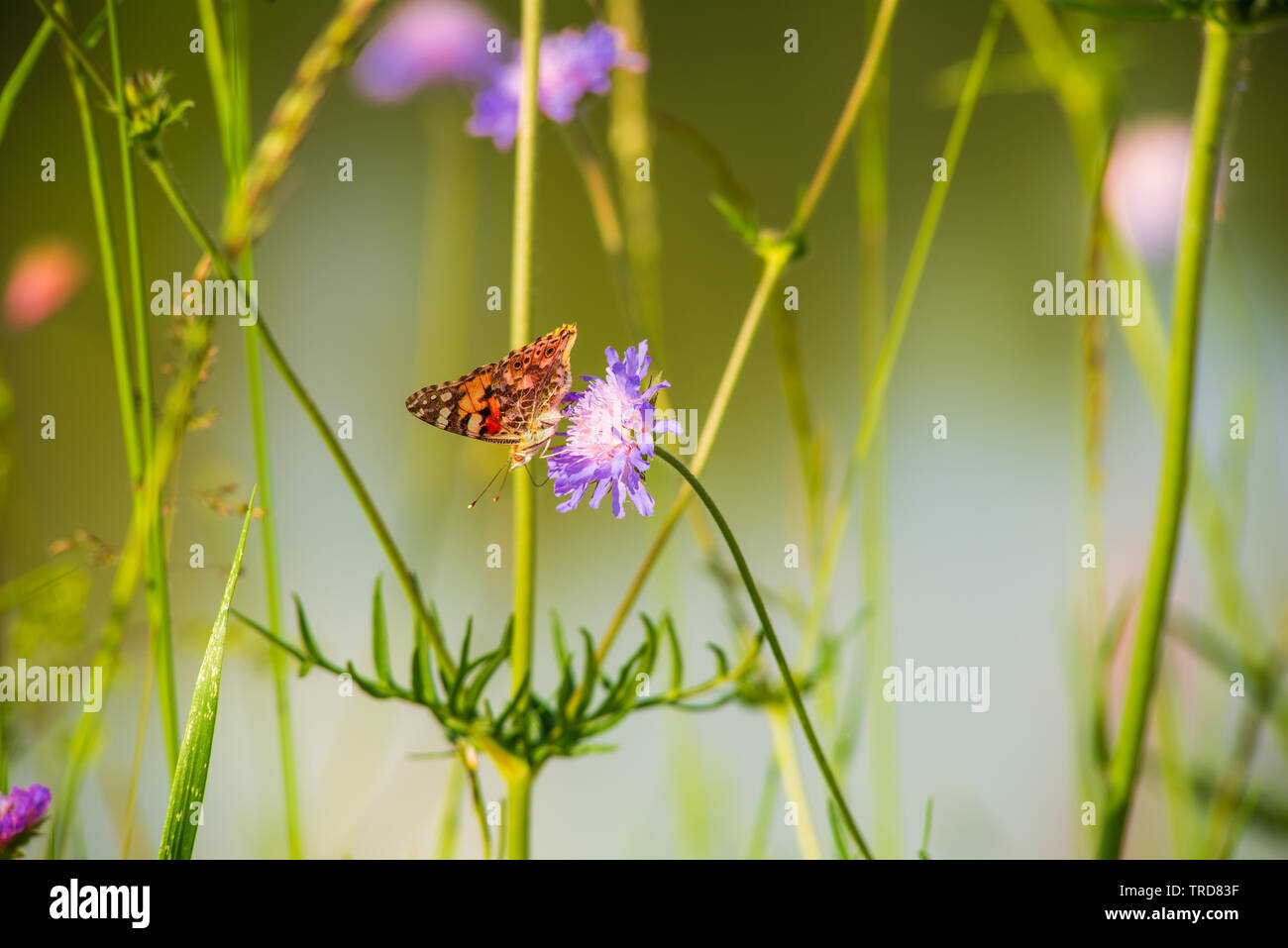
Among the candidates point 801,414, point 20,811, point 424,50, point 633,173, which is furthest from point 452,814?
point 424,50

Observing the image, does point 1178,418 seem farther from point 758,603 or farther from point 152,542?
point 152,542

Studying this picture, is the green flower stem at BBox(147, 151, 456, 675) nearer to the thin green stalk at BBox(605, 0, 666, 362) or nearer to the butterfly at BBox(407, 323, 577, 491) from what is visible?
the butterfly at BBox(407, 323, 577, 491)

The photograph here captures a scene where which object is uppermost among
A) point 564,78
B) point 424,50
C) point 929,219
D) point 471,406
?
point 424,50

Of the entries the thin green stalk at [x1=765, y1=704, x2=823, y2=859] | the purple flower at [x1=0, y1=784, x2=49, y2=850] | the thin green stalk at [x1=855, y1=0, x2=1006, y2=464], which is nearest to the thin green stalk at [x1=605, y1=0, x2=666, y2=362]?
the thin green stalk at [x1=855, y1=0, x2=1006, y2=464]
